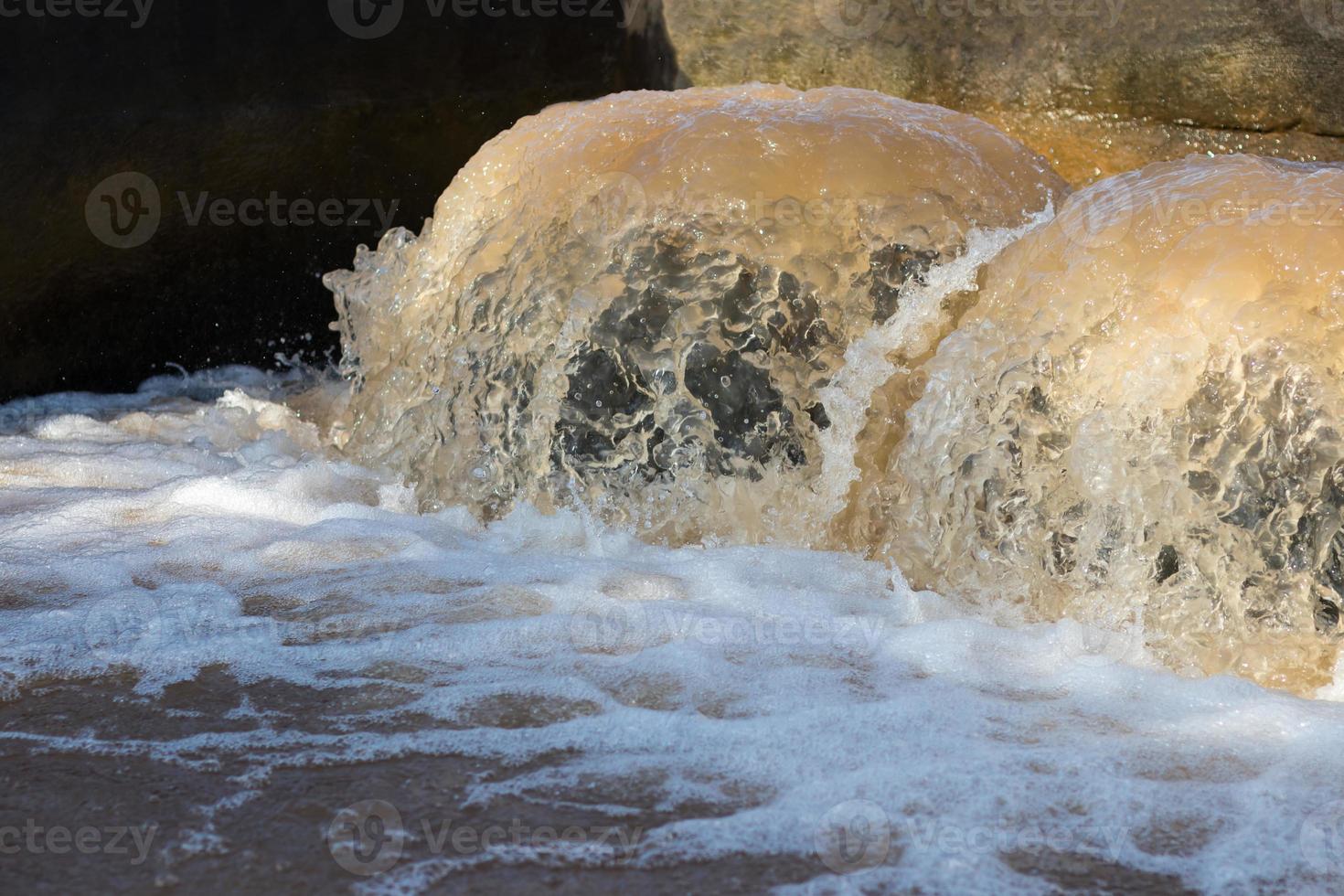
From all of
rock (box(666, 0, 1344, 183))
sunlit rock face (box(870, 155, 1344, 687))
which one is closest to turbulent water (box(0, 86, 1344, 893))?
sunlit rock face (box(870, 155, 1344, 687))

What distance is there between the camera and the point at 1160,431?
2.68m

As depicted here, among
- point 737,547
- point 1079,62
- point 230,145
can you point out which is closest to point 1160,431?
point 737,547

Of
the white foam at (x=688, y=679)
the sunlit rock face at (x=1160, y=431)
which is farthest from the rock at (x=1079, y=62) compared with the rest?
the white foam at (x=688, y=679)

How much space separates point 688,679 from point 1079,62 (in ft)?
10.7

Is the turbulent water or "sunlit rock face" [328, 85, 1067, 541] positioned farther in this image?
"sunlit rock face" [328, 85, 1067, 541]

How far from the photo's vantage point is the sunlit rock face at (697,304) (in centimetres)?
332

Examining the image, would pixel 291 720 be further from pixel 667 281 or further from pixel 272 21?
pixel 272 21

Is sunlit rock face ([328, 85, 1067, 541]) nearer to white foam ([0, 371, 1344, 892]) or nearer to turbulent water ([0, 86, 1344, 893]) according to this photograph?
turbulent water ([0, 86, 1344, 893])

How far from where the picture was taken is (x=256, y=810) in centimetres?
185

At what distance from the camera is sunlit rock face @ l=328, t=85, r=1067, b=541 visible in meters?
3.32

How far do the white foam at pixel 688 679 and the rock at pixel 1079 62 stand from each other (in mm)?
2428

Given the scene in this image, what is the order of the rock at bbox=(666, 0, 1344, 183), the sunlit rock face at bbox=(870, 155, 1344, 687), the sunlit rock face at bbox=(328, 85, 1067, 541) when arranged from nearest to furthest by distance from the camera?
1. the sunlit rock face at bbox=(870, 155, 1344, 687)
2. the sunlit rock face at bbox=(328, 85, 1067, 541)
3. the rock at bbox=(666, 0, 1344, 183)

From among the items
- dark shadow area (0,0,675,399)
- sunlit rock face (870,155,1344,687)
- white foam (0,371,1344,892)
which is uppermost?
dark shadow area (0,0,675,399)

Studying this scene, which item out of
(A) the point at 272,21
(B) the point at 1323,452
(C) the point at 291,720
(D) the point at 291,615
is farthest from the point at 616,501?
(A) the point at 272,21
